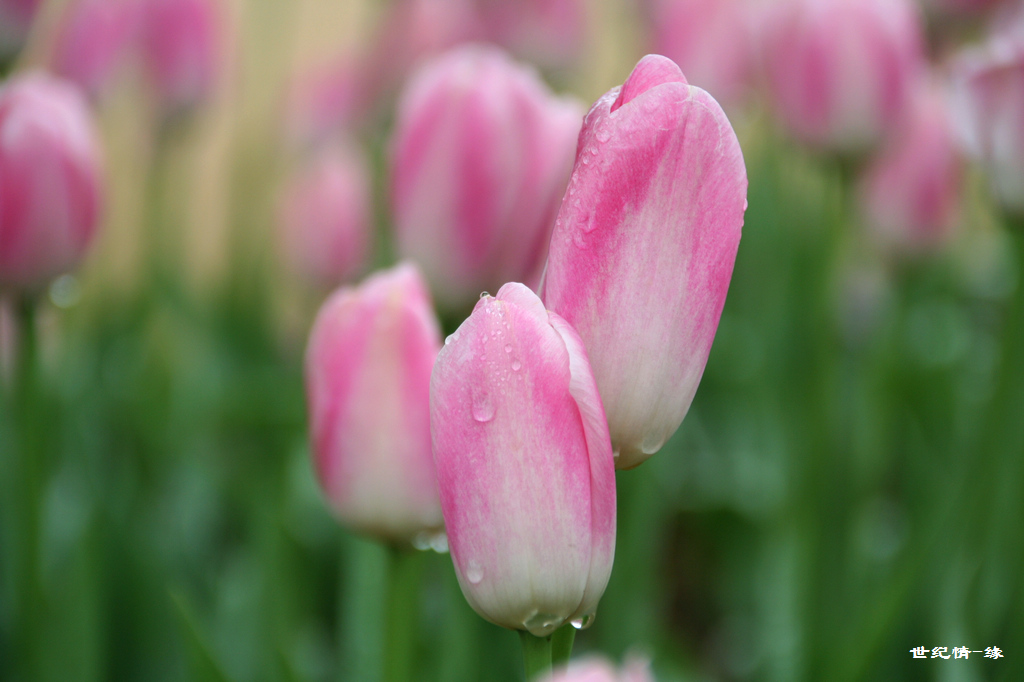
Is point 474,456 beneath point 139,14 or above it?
beneath

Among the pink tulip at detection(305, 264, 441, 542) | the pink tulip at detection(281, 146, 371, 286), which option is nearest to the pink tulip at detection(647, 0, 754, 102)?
the pink tulip at detection(281, 146, 371, 286)

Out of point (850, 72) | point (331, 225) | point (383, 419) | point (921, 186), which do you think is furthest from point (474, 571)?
point (331, 225)

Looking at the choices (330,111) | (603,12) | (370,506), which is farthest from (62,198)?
(603,12)

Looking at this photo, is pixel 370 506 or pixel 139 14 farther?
pixel 139 14

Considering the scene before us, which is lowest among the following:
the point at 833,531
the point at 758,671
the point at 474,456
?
the point at 758,671

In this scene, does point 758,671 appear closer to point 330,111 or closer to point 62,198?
point 62,198

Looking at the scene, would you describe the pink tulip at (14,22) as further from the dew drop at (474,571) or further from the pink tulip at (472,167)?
the dew drop at (474,571)

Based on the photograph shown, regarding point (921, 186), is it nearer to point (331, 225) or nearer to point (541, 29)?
point (541, 29)
